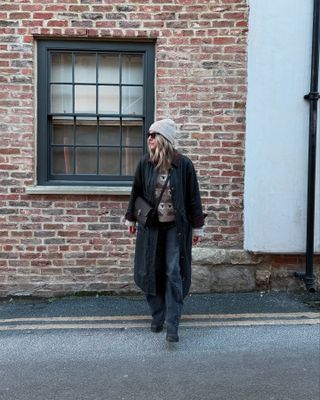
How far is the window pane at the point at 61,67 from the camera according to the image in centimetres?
557

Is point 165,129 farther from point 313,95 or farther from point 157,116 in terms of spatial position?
point 313,95

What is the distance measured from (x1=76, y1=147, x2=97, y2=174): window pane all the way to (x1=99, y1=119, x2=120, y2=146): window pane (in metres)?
0.16

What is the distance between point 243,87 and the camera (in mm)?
5465

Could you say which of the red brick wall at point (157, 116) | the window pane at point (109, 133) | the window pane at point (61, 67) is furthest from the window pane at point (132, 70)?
the window pane at point (61, 67)

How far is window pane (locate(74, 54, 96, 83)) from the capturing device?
5.59 m

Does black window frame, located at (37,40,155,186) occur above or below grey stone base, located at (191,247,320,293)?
above

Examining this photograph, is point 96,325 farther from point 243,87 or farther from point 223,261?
point 243,87

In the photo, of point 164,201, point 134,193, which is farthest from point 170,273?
point 134,193

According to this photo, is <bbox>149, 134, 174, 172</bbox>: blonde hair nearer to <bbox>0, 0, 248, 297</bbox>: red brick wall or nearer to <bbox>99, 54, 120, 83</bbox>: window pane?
<bbox>0, 0, 248, 297</bbox>: red brick wall

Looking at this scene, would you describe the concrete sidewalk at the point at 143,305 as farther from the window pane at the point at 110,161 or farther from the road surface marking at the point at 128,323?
the window pane at the point at 110,161

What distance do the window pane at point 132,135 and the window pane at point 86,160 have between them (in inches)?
15.1

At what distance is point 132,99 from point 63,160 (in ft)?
3.56

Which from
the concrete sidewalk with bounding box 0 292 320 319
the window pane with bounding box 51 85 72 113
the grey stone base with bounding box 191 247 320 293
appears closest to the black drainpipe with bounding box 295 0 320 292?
the grey stone base with bounding box 191 247 320 293

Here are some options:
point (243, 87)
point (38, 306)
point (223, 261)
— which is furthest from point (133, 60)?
point (38, 306)
